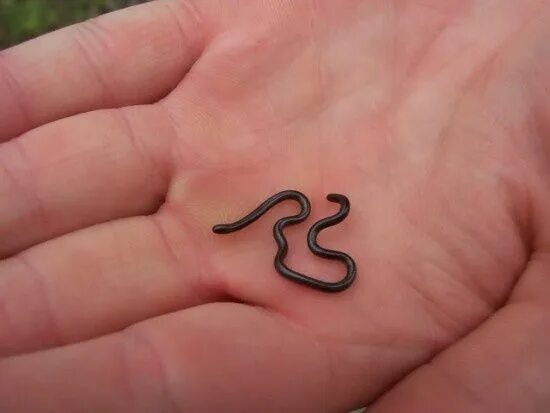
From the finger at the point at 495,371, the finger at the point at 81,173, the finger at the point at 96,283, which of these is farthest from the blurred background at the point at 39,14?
the finger at the point at 495,371

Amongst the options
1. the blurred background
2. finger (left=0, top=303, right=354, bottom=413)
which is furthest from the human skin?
the blurred background

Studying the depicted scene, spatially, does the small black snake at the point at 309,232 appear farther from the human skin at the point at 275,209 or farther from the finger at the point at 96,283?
the finger at the point at 96,283

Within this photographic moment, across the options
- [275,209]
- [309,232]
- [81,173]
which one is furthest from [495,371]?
[81,173]

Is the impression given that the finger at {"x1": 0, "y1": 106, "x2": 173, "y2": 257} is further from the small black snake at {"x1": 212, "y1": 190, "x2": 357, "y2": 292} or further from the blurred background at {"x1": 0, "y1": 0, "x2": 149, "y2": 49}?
the blurred background at {"x1": 0, "y1": 0, "x2": 149, "y2": 49}

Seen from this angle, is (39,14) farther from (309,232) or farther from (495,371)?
(495,371)

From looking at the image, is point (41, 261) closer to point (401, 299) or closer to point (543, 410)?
point (401, 299)

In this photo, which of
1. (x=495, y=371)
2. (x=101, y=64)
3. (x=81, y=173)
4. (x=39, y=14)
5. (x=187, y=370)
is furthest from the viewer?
(x=39, y=14)
